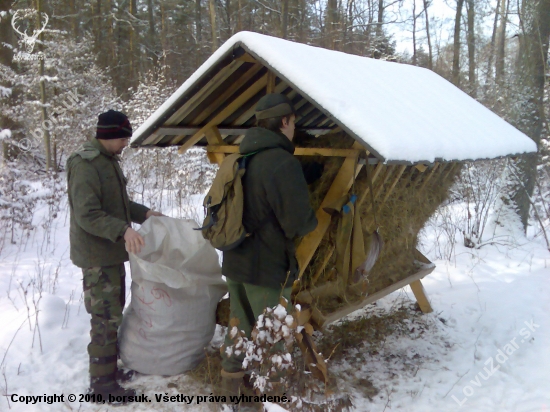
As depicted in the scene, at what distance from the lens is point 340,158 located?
118 inches

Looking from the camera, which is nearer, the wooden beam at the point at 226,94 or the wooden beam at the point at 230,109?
the wooden beam at the point at 226,94

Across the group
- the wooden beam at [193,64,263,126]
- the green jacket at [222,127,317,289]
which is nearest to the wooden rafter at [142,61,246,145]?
the wooden beam at [193,64,263,126]

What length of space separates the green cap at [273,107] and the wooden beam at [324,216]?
540 millimetres

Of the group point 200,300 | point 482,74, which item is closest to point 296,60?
point 200,300

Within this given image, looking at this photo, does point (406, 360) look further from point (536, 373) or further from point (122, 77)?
point (122, 77)

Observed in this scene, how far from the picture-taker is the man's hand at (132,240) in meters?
2.61

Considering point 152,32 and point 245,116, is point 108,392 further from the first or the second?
point 152,32

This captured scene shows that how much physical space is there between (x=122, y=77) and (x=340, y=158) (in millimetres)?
17555

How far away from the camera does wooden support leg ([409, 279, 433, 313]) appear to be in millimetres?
4391

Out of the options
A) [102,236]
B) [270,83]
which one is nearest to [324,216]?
[270,83]

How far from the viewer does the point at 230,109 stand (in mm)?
3572

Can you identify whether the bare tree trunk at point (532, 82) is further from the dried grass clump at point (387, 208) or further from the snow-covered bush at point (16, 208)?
the snow-covered bush at point (16, 208)

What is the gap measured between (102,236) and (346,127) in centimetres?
162

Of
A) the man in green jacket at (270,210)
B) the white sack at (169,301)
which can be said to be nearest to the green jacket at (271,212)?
the man in green jacket at (270,210)
